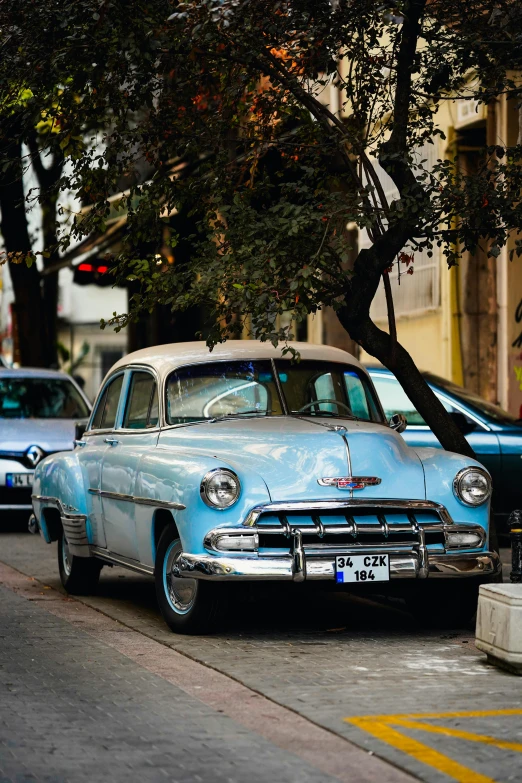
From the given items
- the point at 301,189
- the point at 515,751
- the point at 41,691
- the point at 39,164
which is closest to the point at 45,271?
the point at 39,164

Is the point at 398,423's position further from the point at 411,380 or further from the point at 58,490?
the point at 58,490

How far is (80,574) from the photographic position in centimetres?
1014

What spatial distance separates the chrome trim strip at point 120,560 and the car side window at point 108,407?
2.88 ft

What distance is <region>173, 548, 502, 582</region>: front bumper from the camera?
7609 mm

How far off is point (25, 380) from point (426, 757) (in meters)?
11.7

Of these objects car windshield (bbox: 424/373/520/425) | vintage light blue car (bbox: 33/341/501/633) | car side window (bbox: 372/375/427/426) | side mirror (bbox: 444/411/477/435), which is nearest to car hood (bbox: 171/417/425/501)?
vintage light blue car (bbox: 33/341/501/633)

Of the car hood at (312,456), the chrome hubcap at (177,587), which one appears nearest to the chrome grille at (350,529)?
the car hood at (312,456)

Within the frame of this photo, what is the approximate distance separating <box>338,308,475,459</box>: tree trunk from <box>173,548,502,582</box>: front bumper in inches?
86.0

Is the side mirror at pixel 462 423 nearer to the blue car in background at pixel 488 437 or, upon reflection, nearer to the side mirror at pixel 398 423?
the blue car in background at pixel 488 437

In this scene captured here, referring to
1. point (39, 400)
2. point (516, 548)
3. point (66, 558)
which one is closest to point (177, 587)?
point (516, 548)

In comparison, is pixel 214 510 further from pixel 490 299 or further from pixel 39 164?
pixel 39 164

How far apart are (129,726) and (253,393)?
3.46 meters

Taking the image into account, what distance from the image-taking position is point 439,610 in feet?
28.1

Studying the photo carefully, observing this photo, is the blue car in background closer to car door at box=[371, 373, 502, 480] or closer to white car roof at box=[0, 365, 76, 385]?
car door at box=[371, 373, 502, 480]
